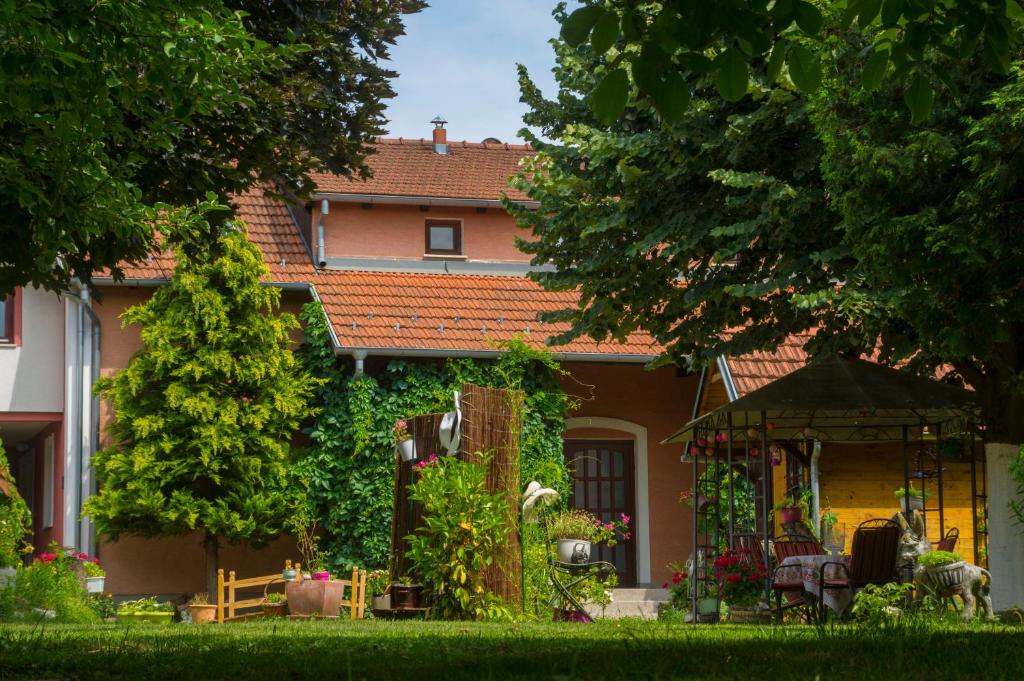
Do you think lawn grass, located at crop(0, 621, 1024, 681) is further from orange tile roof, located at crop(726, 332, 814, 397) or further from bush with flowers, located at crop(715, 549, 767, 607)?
orange tile roof, located at crop(726, 332, 814, 397)

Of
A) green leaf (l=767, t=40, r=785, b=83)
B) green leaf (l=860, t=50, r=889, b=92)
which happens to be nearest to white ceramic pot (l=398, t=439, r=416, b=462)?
green leaf (l=860, t=50, r=889, b=92)

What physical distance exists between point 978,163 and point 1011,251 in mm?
679

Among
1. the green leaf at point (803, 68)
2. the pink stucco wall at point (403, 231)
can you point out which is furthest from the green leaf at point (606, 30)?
the pink stucco wall at point (403, 231)

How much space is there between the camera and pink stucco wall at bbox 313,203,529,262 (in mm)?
20547

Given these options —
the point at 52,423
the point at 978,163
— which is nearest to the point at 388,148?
the point at 52,423

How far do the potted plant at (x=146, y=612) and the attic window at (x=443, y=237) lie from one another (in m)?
7.08

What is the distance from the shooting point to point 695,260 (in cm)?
1396

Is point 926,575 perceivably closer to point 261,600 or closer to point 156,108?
point 156,108

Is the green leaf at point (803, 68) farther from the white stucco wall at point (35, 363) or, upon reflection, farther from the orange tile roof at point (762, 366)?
the white stucco wall at point (35, 363)

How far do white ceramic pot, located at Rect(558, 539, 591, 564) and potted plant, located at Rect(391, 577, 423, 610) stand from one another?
2.91 metres

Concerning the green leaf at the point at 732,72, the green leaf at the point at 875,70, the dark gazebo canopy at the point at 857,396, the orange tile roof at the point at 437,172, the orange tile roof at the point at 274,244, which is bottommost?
the dark gazebo canopy at the point at 857,396

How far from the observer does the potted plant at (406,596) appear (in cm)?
1224

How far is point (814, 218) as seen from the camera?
12.1 meters

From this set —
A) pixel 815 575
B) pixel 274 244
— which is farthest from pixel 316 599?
pixel 274 244
